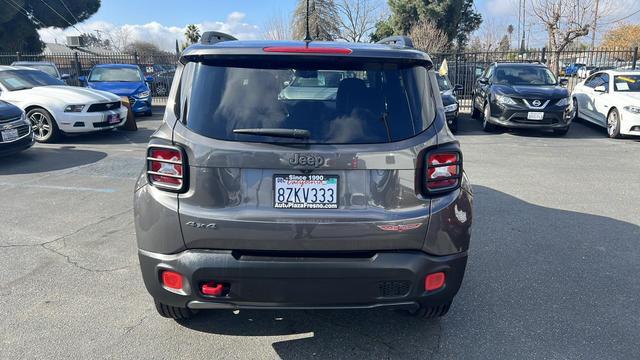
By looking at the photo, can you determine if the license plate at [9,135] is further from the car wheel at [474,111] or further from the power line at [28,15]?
the power line at [28,15]

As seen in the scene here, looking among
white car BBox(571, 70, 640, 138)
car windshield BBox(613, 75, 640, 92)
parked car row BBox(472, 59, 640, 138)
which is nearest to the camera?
white car BBox(571, 70, 640, 138)

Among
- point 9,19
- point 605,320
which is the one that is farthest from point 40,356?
point 9,19

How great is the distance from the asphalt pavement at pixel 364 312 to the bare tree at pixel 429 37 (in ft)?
86.7

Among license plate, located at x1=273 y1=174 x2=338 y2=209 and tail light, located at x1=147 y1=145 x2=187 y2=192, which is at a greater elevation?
tail light, located at x1=147 y1=145 x2=187 y2=192

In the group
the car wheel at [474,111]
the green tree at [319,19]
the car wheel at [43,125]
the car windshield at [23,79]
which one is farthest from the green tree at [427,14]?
the car wheel at [43,125]

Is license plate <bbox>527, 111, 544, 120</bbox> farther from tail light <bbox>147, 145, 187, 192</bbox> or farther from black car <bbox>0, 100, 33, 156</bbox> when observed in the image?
black car <bbox>0, 100, 33, 156</bbox>

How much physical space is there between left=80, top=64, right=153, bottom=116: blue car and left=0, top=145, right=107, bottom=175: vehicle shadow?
439cm

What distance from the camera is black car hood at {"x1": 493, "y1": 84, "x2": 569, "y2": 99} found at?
1071 cm

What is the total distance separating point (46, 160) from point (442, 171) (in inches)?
325

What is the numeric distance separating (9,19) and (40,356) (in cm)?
3568

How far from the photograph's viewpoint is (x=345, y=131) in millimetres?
2357

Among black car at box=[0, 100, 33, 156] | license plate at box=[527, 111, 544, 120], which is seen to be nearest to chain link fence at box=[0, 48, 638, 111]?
license plate at box=[527, 111, 544, 120]

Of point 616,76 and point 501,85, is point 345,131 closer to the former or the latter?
point 501,85

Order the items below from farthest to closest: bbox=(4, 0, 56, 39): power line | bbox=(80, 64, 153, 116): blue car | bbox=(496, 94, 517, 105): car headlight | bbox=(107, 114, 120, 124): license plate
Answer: bbox=(4, 0, 56, 39): power line, bbox=(80, 64, 153, 116): blue car, bbox=(496, 94, 517, 105): car headlight, bbox=(107, 114, 120, 124): license plate
